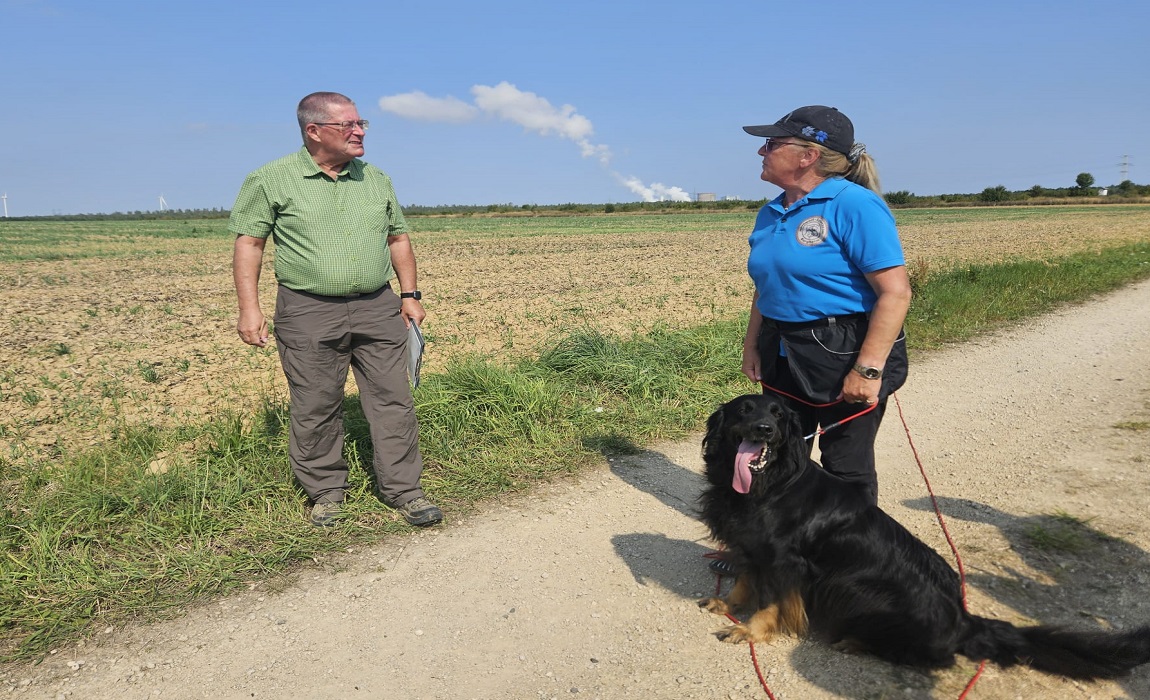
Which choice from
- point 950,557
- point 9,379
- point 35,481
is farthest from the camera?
point 9,379

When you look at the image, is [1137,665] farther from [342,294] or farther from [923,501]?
[342,294]

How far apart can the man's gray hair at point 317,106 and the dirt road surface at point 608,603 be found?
2196 mm

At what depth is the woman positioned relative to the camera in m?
2.72

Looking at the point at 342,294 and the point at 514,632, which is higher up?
the point at 342,294

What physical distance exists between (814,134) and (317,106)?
2361 mm

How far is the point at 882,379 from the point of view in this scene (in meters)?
2.93

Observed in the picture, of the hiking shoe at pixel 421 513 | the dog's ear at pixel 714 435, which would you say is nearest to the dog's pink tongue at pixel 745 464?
the dog's ear at pixel 714 435

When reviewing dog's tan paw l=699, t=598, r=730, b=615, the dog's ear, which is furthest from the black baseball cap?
dog's tan paw l=699, t=598, r=730, b=615

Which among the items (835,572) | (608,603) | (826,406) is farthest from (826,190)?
(608,603)

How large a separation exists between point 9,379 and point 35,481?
4.12 meters

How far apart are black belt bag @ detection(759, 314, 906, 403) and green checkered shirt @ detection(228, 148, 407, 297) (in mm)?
2148

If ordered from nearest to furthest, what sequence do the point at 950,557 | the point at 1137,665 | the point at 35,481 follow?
the point at 1137,665, the point at 950,557, the point at 35,481

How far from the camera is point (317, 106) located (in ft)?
11.4

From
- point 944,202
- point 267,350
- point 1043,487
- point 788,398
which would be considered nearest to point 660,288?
point 267,350
